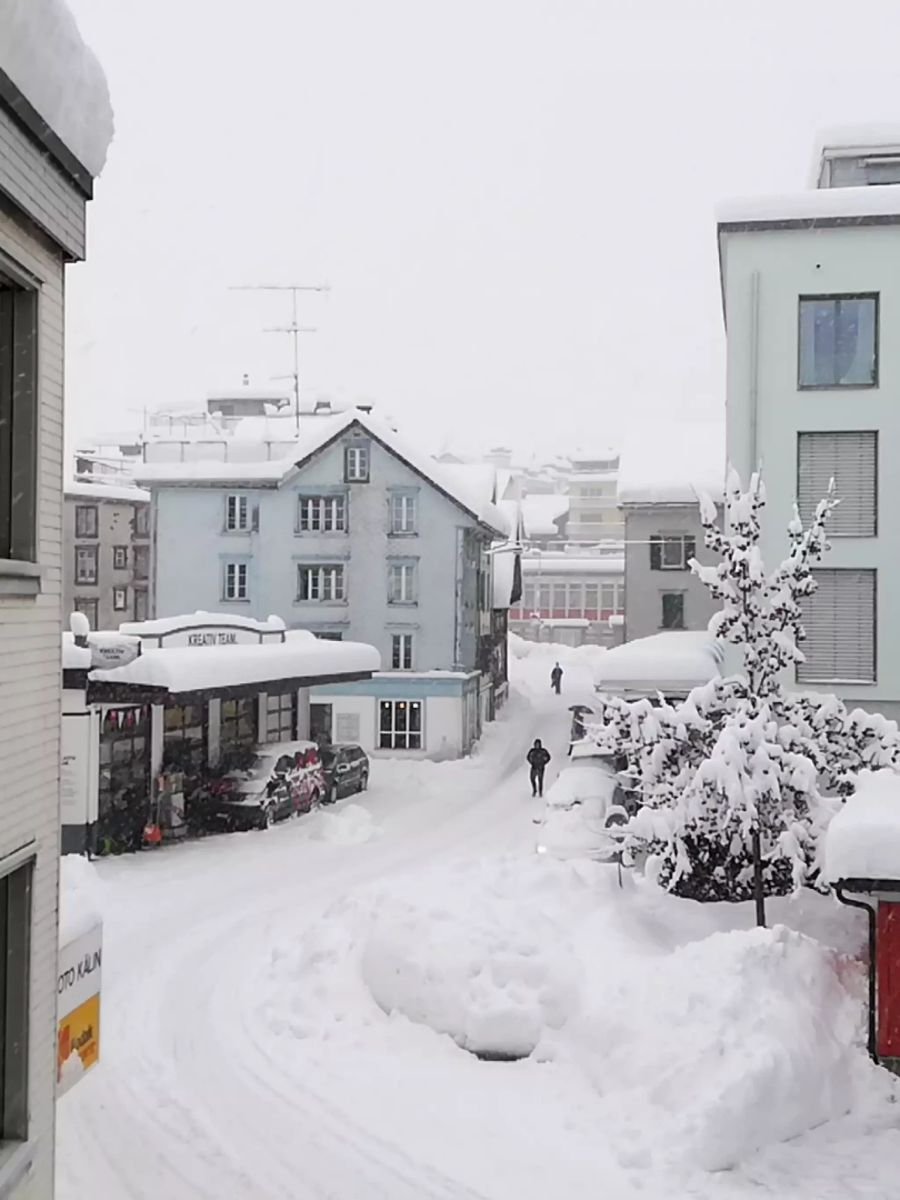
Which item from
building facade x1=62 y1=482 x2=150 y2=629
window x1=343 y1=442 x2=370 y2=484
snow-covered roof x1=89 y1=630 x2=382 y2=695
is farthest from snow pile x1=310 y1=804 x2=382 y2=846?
building facade x1=62 y1=482 x2=150 y2=629

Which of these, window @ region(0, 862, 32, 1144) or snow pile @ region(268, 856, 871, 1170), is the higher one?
window @ region(0, 862, 32, 1144)

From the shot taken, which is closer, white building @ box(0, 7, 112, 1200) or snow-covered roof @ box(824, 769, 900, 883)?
white building @ box(0, 7, 112, 1200)

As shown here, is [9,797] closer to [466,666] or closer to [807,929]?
[807,929]

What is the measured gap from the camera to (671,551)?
42.7 meters

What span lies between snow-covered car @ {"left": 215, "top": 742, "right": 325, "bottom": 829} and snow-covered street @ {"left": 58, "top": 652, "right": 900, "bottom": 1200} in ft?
25.6

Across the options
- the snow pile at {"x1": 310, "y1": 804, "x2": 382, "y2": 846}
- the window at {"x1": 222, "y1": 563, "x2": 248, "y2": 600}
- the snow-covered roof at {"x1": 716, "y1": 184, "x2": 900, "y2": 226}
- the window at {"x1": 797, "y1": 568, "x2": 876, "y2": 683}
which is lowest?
the snow pile at {"x1": 310, "y1": 804, "x2": 382, "y2": 846}

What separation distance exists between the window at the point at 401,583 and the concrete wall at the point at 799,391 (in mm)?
15611

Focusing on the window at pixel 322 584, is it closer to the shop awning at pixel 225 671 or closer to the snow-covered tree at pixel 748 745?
the shop awning at pixel 225 671

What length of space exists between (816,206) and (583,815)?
485 inches

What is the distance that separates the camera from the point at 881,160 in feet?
85.5

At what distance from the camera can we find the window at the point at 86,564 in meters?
53.8

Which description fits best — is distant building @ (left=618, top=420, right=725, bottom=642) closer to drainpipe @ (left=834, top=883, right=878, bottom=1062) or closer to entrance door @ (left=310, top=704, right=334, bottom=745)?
entrance door @ (left=310, top=704, right=334, bottom=745)

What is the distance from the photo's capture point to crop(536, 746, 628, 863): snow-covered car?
21.7 metres

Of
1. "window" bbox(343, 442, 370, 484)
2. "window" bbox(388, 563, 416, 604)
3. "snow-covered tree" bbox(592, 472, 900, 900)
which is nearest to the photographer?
"snow-covered tree" bbox(592, 472, 900, 900)
